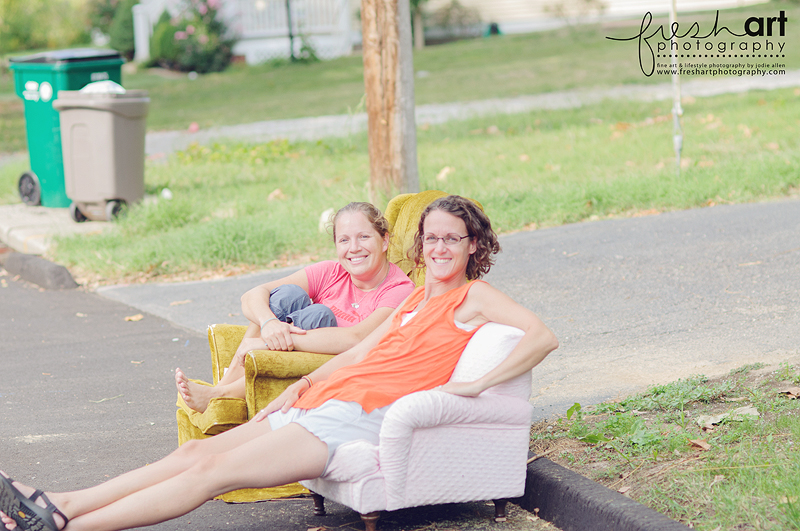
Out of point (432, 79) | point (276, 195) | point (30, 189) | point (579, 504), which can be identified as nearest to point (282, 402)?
point (579, 504)

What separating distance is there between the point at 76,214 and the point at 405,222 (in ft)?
19.5

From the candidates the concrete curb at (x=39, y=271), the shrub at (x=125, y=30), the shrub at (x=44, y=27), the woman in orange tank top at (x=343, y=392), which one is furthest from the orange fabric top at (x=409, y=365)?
the shrub at (x=44, y=27)

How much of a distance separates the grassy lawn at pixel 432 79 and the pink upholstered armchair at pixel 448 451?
11714 mm

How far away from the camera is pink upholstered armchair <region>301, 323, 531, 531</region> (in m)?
2.97

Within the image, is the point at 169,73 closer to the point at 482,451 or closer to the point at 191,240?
the point at 191,240

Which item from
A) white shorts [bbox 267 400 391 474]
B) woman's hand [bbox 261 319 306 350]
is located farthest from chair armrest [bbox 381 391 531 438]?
woman's hand [bbox 261 319 306 350]

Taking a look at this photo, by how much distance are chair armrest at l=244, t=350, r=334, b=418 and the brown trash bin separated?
5973 mm

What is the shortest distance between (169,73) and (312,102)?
36.1 ft

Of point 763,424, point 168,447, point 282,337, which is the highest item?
point 282,337

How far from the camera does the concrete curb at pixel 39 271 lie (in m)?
7.29

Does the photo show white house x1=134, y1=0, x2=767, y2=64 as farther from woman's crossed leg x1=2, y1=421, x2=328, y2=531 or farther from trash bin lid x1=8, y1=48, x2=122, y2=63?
woman's crossed leg x1=2, y1=421, x2=328, y2=531

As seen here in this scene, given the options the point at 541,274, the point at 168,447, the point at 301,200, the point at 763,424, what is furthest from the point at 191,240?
the point at 763,424

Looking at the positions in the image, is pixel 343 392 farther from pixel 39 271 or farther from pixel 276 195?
pixel 276 195

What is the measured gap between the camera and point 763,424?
130 inches
